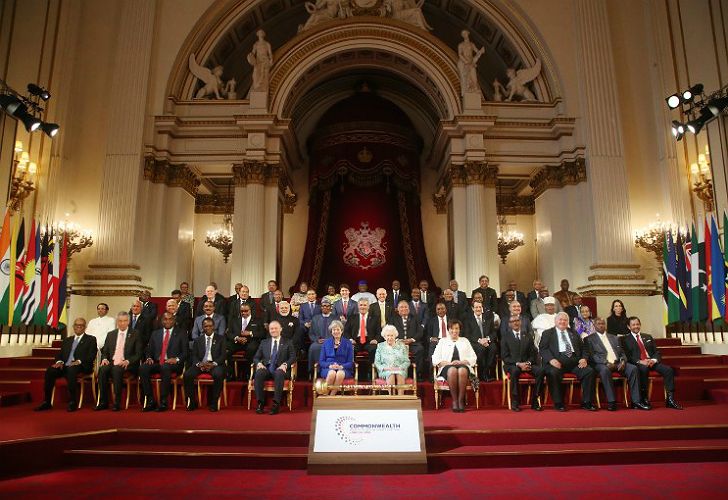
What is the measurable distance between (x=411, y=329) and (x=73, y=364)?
406 centimetres

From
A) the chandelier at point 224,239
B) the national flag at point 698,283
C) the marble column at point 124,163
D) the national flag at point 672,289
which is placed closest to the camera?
the national flag at point 698,283

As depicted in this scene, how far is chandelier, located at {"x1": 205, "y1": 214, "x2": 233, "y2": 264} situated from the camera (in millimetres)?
12547

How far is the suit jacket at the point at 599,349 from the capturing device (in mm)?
5965

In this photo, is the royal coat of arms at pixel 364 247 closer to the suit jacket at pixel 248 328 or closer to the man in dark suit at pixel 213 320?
the suit jacket at pixel 248 328

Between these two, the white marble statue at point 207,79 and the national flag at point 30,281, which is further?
the white marble statue at point 207,79

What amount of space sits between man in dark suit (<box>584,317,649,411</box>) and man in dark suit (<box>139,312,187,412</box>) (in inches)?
186

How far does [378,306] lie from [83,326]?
3.73 meters

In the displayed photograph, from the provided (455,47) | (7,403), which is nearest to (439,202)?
(455,47)

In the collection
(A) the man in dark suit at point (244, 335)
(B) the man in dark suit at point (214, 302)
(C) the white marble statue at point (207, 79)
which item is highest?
(C) the white marble statue at point (207, 79)

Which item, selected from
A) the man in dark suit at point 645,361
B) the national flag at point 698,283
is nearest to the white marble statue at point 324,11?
the national flag at point 698,283

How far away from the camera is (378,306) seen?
7.45 m

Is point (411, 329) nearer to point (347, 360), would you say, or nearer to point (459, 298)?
point (347, 360)

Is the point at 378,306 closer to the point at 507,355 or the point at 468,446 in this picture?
the point at 507,355

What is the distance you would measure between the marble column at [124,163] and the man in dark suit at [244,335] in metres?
3.12
